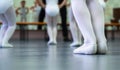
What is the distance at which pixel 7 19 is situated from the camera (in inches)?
187

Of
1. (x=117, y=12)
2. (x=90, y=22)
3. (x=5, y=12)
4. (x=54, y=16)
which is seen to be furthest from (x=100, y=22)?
Result: (x=117, y=12)

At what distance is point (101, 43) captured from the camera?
3.24m

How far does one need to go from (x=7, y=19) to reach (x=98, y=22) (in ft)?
6.02

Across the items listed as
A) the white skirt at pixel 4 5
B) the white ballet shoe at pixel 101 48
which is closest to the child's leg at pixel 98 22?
the white ballet shoe at pixel 101 48

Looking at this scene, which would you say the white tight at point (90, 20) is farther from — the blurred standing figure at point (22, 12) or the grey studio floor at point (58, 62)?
the blurred standing figure at point (22, 12)

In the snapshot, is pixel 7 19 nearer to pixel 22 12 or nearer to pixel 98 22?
pixel 98 22

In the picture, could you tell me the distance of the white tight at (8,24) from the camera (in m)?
4.70

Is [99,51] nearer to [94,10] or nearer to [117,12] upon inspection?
[94,10]

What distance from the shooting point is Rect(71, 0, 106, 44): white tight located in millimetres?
3236

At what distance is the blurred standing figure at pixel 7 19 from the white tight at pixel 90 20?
157 cm

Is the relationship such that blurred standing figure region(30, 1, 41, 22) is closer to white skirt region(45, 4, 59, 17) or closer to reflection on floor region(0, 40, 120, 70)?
white skirt region(45, 4, 59, 17)

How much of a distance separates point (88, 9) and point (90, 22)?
0.16 meters

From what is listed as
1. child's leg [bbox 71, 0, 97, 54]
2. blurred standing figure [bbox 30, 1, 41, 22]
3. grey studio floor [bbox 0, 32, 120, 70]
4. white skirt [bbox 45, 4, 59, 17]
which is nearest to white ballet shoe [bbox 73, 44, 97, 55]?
child's leg [bbox 71, 0, 97, 54]

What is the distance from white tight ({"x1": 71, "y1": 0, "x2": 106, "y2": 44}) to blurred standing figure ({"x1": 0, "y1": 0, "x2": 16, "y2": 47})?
1.57 metres
